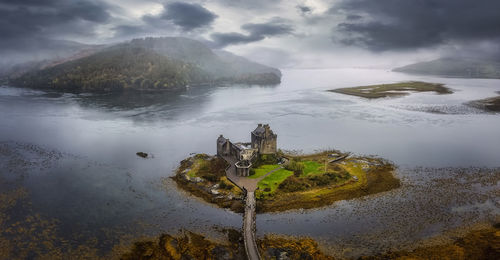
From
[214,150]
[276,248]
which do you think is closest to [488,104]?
[214,150]

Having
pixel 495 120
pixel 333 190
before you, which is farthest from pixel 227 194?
pixel 495 120

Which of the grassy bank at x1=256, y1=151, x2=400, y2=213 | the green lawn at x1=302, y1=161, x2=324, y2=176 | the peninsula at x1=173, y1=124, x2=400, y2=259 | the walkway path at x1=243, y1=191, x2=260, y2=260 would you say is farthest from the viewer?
the green lawn at x1=302, y1=161, x2=324, y2=176

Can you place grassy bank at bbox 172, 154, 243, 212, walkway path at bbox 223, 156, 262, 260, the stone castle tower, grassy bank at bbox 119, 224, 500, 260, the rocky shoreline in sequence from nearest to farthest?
grassy bank at bbox 119, 224, 500, 260 → walkway path at bbox 223, 156, 262, 260 → the rocky shoreline → grassy bank at bbox 172, 154, 243, 212 → the stone castle tower

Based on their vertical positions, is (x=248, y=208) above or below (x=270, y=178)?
below

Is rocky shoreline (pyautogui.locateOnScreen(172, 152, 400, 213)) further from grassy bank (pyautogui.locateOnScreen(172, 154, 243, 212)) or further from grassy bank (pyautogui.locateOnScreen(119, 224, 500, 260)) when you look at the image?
grassy bank (pyautogui.locateOnScreen(119, 224, 500, 260))

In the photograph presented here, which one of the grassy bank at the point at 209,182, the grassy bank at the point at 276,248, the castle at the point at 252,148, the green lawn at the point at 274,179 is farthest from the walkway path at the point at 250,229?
the castle at the point at 252,148

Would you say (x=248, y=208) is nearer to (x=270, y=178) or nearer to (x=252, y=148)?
(x=270, y=178)

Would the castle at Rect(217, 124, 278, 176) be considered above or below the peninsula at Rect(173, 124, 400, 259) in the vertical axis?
above

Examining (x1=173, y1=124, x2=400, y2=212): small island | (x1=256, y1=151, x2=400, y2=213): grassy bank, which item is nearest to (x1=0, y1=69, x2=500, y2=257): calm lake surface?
(x1=256, y1=151, x2=400, y2=213): grassy bank

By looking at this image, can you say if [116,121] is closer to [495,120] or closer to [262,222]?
[262,222]

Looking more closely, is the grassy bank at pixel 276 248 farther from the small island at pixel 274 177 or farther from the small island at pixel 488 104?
the small island at pixel 488 104
